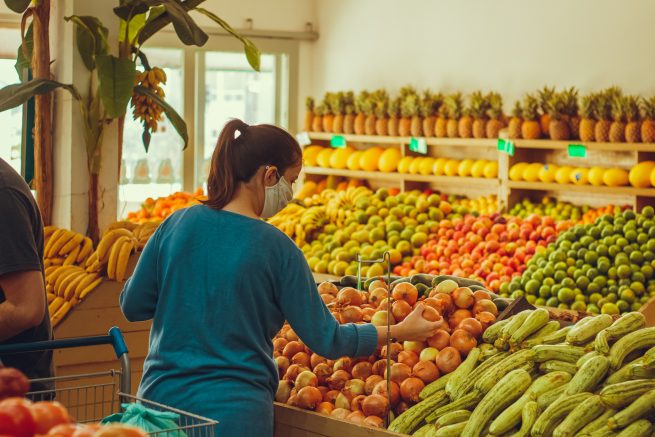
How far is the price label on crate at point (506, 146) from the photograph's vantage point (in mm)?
6906

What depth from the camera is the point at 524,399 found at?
106 inches

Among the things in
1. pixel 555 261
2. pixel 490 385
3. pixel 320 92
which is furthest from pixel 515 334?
pixel 320 92

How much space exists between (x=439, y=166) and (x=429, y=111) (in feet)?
1.56

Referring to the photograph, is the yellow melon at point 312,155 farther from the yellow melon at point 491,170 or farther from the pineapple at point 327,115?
the yellow melon at point 491,170

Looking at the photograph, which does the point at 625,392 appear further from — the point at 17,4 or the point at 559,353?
the point at 17,4

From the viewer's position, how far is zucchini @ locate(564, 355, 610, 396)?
2.66 meters

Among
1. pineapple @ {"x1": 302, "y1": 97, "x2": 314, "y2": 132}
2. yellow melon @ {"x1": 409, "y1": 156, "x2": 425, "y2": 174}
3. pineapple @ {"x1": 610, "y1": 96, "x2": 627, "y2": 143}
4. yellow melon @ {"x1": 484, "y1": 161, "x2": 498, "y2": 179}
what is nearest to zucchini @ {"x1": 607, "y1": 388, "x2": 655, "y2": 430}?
A: pineapple @ {"x1": 610, "y1": 96, "x2": 627, "y2": 143}

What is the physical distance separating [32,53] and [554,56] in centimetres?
396

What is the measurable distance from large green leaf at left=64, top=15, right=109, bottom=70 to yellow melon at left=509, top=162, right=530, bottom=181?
10.9ft

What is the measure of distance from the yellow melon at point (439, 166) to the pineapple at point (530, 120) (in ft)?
2.82

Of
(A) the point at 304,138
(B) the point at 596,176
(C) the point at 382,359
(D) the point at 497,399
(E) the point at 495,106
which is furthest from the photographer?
(A) the point at 304,138

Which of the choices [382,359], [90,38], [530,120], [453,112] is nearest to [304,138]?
[453,112]

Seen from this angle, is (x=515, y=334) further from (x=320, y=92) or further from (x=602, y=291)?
(x=320, y=92)

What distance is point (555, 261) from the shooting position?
17.6 ft
